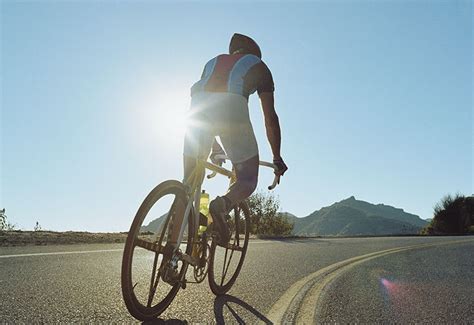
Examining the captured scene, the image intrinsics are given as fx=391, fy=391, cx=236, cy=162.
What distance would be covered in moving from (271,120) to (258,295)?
5.42 feet

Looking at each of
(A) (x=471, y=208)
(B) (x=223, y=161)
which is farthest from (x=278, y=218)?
(B) (x=223, y=161)

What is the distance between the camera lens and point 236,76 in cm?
335

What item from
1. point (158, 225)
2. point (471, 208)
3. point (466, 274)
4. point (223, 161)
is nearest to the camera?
Result: point (158, 225)

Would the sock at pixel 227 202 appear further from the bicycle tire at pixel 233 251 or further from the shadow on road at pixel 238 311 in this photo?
the shadow on road at pixel 238 311

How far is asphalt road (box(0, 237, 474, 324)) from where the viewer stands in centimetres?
289

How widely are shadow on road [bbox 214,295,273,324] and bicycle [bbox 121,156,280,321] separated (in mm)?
271

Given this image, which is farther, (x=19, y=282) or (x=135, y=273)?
(x=19, y=282)

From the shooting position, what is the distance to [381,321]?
9.62 feet

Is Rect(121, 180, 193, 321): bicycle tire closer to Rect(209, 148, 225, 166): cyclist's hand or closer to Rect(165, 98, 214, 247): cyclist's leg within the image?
Rect(165, 98, 214, 247): cyclist's leg

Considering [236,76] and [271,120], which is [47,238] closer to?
[271,120]

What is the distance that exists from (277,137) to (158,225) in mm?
1374

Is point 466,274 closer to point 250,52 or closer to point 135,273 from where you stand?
point 250,52

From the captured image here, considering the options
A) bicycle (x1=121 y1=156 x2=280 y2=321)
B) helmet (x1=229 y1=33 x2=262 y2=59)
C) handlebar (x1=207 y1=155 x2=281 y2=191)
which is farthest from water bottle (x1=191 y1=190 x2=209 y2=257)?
helmet (x1=229 y1=33 x2=262 y2=59)

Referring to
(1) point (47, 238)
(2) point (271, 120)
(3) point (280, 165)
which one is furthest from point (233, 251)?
(1) point (47, 238)
